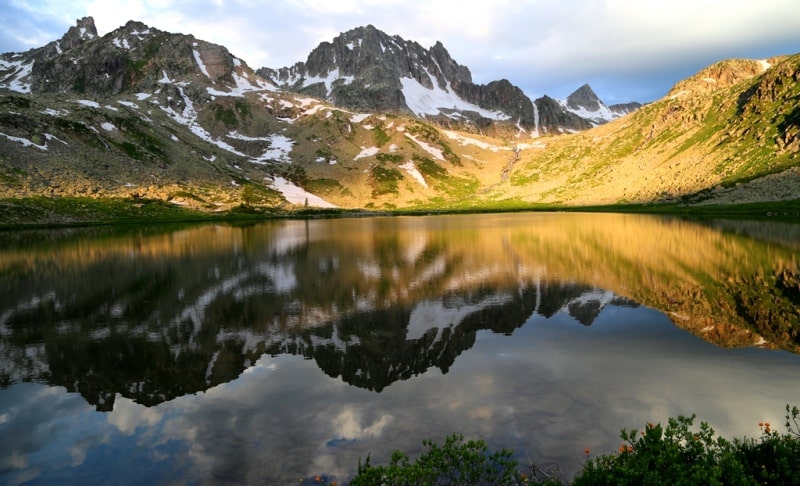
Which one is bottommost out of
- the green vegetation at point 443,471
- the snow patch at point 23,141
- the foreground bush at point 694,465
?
the green vegetation at point 443,471

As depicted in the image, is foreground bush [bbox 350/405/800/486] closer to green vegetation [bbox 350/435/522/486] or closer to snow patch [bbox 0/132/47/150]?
green vegetation [bbox 350/435/522/486]

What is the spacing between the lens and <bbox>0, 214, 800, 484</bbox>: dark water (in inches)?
607

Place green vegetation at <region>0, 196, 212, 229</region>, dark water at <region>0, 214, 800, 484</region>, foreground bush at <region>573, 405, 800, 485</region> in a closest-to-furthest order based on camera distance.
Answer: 1. foreground bush at <region>573, 405, 800, 485</region>
2. dark water at <region>0, 214, 800, 484</region>
3. green vegetation at <region>0, 196, 212, 229</region>

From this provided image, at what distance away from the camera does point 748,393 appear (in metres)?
17.9

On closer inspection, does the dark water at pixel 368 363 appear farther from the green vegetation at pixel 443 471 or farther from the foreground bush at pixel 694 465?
the foreground bush at pixel 694 465

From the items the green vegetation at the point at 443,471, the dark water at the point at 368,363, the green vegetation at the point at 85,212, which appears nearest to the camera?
the green vegetation at the point at 443,471

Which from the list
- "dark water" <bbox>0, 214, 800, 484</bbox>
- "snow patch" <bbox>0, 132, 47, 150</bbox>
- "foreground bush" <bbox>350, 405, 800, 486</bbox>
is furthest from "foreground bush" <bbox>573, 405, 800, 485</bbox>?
"snow patch" <bbox>0, 132, 47, 150</bbox>

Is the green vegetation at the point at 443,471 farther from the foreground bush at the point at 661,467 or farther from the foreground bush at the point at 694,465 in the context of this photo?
the foreground bush at the point at 694,465

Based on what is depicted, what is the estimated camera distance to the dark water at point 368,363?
50.6ft

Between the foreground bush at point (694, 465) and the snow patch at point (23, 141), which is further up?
the snow patch at point (23, 141)

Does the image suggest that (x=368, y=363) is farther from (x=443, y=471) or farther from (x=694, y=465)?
(x=694, y=465)

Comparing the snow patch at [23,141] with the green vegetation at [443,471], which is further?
the snow patch at [23,141]

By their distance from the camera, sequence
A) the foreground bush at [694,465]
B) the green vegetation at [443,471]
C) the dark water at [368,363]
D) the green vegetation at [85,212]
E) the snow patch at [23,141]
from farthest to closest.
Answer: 1. the snow patch at [23,141]
2. the green vegetation at [85,212]
3. the dark water at [368,363]
4. the green vegetation at [443,471]
5. the foreground bush at [694,465]

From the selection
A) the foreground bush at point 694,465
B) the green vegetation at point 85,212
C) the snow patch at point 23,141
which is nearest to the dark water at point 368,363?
the foreground bush at point 694,465
